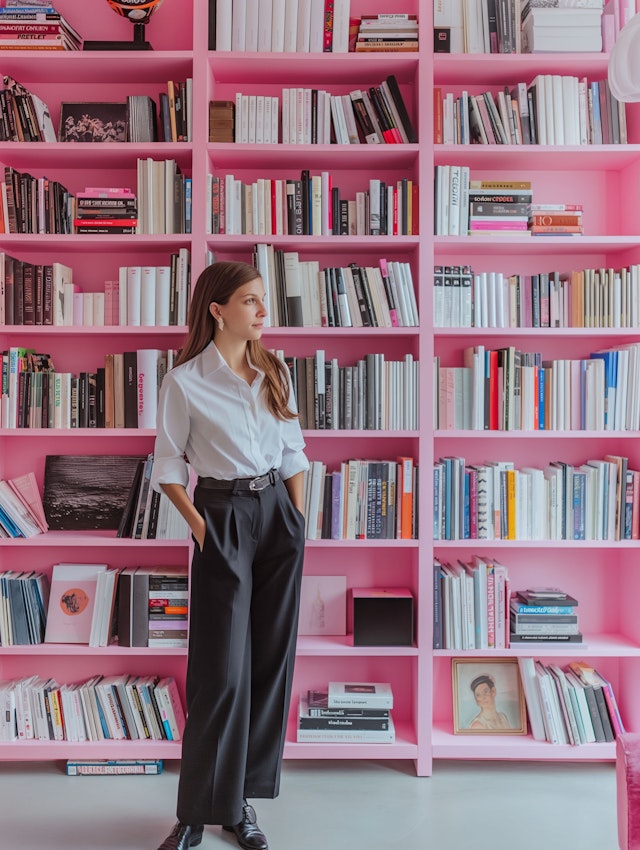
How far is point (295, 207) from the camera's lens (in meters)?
2.78

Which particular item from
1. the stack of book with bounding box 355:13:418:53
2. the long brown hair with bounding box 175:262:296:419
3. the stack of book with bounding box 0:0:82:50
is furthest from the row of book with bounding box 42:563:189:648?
the stack of book with bounding box 355:13:418:53

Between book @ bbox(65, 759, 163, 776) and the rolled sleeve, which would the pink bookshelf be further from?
the rolled sleeve

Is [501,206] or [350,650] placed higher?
[501,206]

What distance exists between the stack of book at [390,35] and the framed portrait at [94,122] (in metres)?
0.95

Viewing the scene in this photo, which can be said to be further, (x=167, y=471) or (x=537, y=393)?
(x=537, y=393)

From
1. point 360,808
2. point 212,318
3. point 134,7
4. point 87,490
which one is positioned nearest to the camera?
point 212,318

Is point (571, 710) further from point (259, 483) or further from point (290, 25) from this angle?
point (290, 25)

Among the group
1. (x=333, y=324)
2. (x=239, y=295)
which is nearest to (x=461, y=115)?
(x=333, y=324)

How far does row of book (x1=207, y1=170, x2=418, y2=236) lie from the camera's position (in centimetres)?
277

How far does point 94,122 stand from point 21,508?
1500 mm

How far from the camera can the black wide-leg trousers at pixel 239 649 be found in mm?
2191

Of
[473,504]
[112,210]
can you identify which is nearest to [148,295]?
[112,210]

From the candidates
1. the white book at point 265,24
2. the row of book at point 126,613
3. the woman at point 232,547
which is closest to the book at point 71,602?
the row of book at point 126,613

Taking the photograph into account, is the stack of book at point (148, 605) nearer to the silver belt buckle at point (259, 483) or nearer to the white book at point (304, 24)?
the silver belt buckle at point (259, 483)
